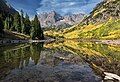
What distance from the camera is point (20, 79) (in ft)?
132

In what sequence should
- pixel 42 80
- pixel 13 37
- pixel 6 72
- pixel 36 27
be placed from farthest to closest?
pixel 36 27 → pixel 13 37 → pixel 6 72 → pixel 42 80

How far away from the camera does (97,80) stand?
40.4 meters

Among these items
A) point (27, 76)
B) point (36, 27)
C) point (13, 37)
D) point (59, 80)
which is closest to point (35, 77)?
point (27, 76)

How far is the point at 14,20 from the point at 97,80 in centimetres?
16522

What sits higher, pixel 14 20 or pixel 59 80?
pixel 14 20

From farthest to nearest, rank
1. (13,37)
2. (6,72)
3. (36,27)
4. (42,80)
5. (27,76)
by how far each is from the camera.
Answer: (36,27) → (13,37) → (6,72) → (27,76) → (42,80)

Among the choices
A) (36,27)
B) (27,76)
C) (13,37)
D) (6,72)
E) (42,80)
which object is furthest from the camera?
(36,27)

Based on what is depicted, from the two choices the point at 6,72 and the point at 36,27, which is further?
the point at 36,27

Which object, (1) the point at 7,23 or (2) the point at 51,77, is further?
(1) the point at 7,23

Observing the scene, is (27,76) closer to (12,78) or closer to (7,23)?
(12,78)

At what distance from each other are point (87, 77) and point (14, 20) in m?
162

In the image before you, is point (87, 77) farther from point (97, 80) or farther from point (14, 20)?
point (14, 20)

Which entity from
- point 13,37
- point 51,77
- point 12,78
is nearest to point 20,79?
point 12,78

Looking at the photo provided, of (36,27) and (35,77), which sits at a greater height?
(36,27)
